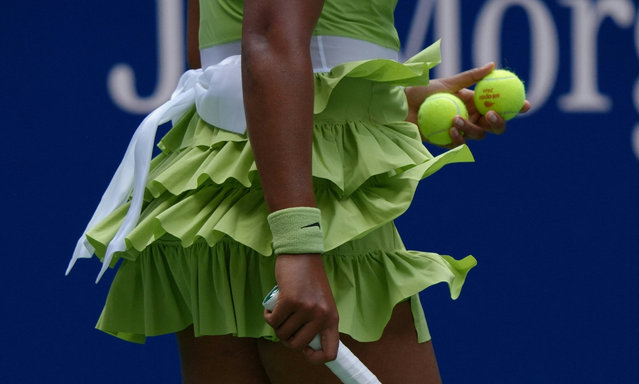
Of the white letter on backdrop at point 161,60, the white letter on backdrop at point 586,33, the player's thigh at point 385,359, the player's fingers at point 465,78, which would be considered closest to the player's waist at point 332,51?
the player's thigh at point 385,359

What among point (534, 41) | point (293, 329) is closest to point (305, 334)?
point (293, 329)

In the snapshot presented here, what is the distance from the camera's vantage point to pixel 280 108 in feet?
3.11

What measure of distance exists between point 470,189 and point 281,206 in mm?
1717

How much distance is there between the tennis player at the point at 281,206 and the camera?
3.13ft

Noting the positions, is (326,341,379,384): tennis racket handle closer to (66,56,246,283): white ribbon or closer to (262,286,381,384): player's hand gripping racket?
(262,286,381,384): player's hand gripping racket

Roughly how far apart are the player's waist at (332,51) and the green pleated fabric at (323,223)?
0.8 inches

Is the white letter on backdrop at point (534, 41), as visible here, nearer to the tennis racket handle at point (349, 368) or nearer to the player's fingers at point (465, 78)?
the player's fingers at point (465, 78)

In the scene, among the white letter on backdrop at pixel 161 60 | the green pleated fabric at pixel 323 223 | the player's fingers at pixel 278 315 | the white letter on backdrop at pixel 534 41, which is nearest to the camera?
the player's fingers at pixel 278 315

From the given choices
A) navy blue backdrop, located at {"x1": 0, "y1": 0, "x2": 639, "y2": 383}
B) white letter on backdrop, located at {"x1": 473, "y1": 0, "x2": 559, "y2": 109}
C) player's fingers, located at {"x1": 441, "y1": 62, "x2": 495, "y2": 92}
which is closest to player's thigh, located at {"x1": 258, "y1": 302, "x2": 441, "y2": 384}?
player's fingers, located at {"x1": 441, "y1": 62, "x2": 495, "y2": 92}

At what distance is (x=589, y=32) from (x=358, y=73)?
5.61 ft

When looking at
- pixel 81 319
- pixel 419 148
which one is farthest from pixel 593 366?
pixel 419 148

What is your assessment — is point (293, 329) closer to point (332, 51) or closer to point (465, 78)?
point (332, 51)

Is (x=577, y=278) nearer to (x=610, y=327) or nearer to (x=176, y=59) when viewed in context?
(x=610, y=327)

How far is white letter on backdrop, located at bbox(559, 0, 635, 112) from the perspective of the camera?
262cm
